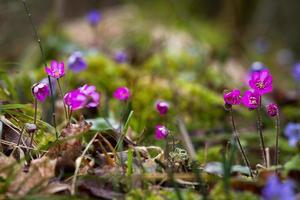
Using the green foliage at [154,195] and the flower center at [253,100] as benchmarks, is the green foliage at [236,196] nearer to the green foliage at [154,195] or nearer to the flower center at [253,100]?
the green foliage at [154,195]

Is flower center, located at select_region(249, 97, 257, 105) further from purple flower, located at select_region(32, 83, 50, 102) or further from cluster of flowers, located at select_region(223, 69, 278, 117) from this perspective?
purple flower, located at select_region(32, 83, 50, 102)

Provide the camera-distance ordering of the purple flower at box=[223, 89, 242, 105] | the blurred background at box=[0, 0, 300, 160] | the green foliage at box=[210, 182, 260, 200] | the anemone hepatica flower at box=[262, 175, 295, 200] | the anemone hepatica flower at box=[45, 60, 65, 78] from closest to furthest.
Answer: the anemone hepatica flower at box=[262, 175, 295, 200]
the green foliage at box=[210, 182, 260, 200]
the purple flower at box=[223, 89, 242, 105]
the anemone hepatica flower at box=[45, 60, 65, 78]
the blurred background at box=[0, 0, 300, 160]

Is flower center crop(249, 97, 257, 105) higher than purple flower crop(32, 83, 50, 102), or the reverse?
purple flower crop(32, 83, 50, 102)

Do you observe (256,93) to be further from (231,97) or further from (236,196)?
(236,196)

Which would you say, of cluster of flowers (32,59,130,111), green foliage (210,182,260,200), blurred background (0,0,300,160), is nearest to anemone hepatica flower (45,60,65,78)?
cluster of flowers (32,59,130,111)

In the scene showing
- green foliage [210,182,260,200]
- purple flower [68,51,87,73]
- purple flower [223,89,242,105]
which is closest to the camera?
green foliage [210,182,260,200]

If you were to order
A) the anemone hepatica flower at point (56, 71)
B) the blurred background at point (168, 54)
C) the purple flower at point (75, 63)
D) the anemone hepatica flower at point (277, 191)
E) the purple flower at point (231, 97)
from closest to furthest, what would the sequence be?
the anemone hepatica flower at point (277, 191) < the purple flower at point (231, 97) < the anemone hepatica flower at point (56, 71) < the purple flower at point (75, 63) < the blurred background at point (168, 54)

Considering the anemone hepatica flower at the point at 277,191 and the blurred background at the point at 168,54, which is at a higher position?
the blurred background at the point at 168,54

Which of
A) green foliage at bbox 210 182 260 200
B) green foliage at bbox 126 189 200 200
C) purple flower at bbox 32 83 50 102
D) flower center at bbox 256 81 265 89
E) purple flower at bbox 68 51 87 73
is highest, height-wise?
purple flower at bbox 68 51 87 73

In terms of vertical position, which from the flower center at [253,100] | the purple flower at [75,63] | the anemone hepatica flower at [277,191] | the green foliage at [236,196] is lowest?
the green foliage at [236,196]

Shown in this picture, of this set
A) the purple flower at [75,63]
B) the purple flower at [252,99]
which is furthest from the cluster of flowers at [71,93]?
the purple flower at [75,63]
